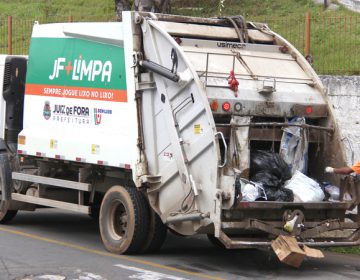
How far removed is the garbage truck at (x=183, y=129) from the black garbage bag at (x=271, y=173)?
0.05 metres

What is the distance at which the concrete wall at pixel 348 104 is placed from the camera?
41.3 ft

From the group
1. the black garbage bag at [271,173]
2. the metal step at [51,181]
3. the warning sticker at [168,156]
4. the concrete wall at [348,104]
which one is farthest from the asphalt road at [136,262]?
the concrete wall at [348,104]

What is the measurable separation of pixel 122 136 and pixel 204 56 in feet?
4.70

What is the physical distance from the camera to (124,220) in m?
9.80

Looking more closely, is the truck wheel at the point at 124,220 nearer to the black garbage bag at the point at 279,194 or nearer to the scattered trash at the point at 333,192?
the black garbage bag at the point at 279,194

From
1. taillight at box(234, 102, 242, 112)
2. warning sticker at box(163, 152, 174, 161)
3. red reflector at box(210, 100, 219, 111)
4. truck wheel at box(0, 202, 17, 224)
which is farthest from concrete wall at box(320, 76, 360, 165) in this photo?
truck wheel at box(0, 202, 17, 224)

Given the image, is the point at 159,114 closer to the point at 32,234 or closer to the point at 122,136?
the point at 122,136

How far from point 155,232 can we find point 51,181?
7.13ft

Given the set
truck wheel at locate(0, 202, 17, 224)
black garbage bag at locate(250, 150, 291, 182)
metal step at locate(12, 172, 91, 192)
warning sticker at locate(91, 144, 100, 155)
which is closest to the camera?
black garbage bag at locate(250, 150, 291, 182)

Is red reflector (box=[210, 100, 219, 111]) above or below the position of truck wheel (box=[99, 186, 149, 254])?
above

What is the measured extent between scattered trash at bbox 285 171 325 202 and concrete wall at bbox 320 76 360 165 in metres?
3.46

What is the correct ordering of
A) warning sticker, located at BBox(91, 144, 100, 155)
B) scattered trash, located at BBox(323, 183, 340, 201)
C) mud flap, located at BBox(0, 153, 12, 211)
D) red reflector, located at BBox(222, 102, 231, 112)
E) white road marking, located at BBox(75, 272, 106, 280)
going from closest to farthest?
white road marking, located at BBox(75, 272, 106, 280)
red reflector, located at BBox(222, 102, 231, 112)
scattered trash, located at BBox(323, 183, 340, 201)
warning sticker, located at BBox(91, 144, 100, 155)
mud flap, located at BBox(0, 153, 12, 211)

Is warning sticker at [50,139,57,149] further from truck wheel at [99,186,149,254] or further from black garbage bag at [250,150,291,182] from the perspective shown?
black garbage bag at [250,150,291,182]

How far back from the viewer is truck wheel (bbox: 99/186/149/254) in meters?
9.41
